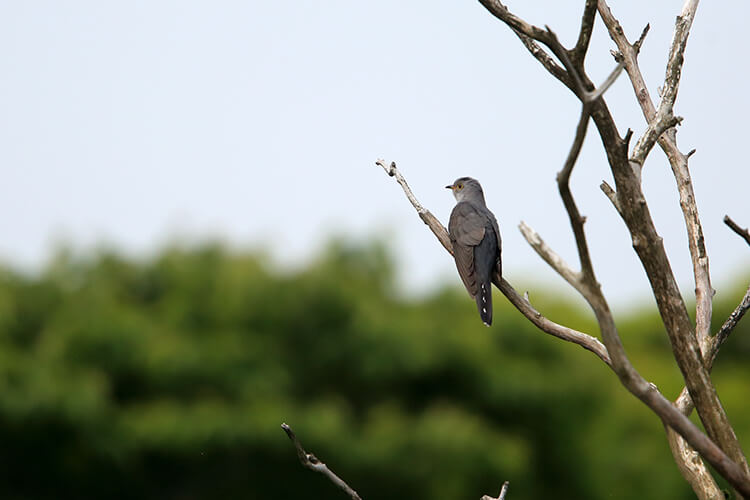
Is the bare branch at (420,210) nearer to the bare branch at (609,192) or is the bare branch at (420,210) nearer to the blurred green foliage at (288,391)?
the bare branch at (609,192)

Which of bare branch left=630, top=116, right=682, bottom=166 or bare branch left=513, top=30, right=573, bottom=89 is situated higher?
bare branch left=513, top=30, right=573, bottom=89

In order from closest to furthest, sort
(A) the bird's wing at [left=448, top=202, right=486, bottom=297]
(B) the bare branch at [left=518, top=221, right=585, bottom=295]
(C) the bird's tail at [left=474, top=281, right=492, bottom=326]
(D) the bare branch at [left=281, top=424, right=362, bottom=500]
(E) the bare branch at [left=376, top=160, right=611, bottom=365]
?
(B) the bare branch at [left=518, top=221, right=585, bottom=295], (D) the bare branch at [left=281, top=424, right=362, bottom=500], (E) the bare branch at [left=376, top=160, right=611, bottom=365], (C) the bird's tail at [left=474, top=281, right=492, bottom=326], (A) the bird's wing at [left=448, top=202, right=486, bottom=297]

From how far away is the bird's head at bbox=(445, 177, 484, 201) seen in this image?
7.37 m

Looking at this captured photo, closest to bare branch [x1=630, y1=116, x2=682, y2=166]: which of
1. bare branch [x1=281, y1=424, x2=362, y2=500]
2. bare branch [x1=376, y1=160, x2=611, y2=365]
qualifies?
bare branch [x1=376, y1=160, x2=611, y2=365]

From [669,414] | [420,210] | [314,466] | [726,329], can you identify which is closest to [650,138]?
[726,329]

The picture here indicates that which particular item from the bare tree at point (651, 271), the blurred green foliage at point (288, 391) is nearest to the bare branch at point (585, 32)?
the bare tree at point (651, 271)

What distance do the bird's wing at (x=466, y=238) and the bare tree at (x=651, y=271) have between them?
1.93 metres

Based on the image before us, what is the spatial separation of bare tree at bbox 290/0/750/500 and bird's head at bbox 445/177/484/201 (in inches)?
152

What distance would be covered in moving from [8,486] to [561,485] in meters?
11.8

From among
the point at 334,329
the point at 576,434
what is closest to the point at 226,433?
the point at 334,329

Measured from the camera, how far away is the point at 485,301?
5.44 m

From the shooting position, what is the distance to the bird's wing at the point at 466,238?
17.9 ft

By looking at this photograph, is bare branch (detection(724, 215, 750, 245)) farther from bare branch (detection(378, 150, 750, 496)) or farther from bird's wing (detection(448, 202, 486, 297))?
bird's wing (detection(448, 202, 486, 297))

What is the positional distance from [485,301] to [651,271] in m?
2.84
